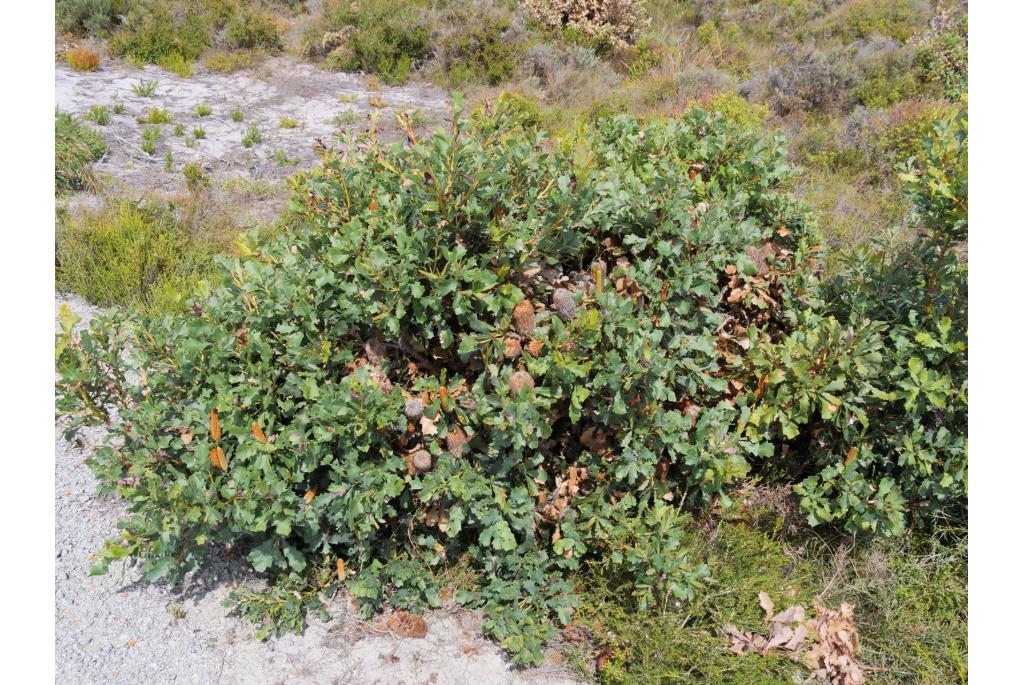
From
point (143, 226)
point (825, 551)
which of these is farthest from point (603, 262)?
point (143, 226)

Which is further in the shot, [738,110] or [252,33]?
[252,33]

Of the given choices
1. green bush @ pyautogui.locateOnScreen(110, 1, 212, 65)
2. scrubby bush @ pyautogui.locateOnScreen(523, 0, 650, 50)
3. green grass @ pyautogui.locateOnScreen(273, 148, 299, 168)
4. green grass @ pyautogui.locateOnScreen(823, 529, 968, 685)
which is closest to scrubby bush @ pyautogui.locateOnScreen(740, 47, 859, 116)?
A: scrubby bush @ pyautogui.locateOnScreen(523, 0, 650, 50)

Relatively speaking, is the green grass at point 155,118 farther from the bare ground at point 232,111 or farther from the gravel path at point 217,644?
the gravel path at point 217,644

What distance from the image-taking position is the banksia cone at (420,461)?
2467mm

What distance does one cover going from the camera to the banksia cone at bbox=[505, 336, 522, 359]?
2514 millimetres

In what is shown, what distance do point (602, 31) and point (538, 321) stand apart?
940 centimetres

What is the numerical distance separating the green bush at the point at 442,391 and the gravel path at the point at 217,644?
0.11 m

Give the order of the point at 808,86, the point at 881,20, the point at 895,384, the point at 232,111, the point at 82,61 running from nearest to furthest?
1. the point at 895,384
2. the point at 232,111
3. the point at 808,86
4. the point at 82,61
5. the point at 881,20

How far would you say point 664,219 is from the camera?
286cm

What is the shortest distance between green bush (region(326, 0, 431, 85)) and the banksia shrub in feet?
10.4

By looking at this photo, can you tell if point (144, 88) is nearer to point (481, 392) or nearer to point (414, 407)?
point (414, 407)

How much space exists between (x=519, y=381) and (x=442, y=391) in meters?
0.29

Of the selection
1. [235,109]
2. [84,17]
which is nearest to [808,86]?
Result: [235,109]

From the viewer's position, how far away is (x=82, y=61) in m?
8.98
